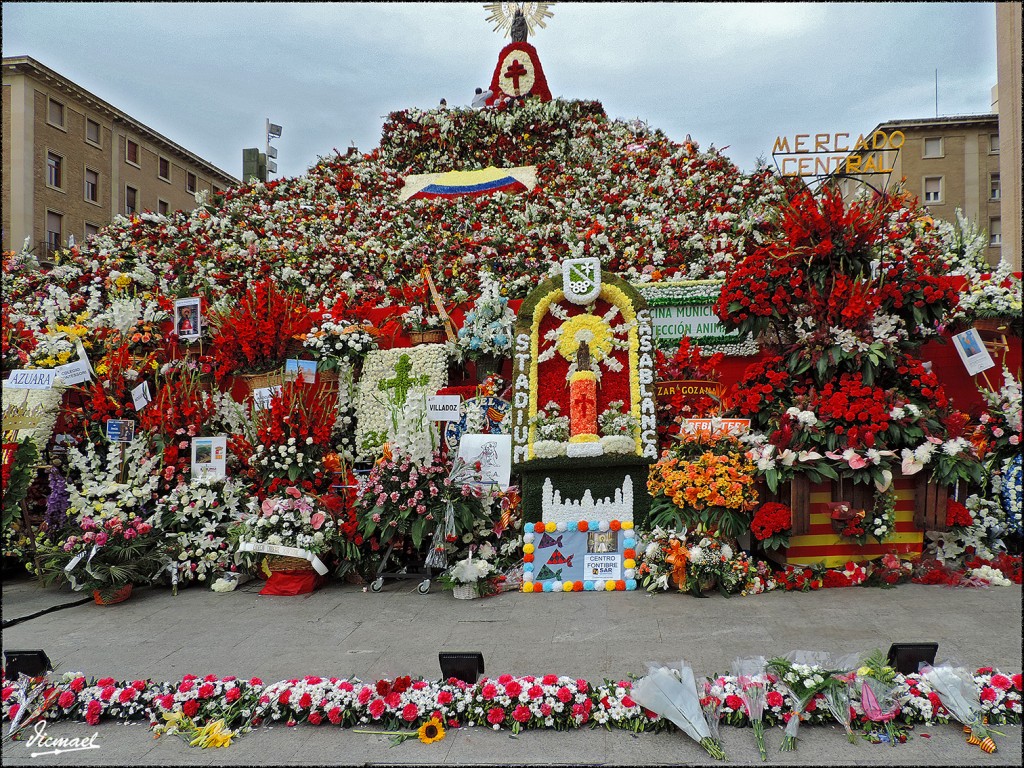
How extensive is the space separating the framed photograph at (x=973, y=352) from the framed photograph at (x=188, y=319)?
8208 millimetres

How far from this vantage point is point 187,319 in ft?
27.4

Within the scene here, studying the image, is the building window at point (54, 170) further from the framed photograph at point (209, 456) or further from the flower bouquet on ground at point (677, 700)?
the flower bouquet on ground at point (677, 700)

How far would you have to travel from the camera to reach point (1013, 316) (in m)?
7.11

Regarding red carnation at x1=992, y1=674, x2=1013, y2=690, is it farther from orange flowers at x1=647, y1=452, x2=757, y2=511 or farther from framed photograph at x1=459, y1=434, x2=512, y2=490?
framed photograph at x1=459, y1=434, x2=512, y2=490

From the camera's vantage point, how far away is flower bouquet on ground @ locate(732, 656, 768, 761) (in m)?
3.34

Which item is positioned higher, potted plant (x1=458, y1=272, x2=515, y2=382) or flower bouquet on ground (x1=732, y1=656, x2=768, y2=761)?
potted plant (x1=458, y1=272, x2=515, y2=382)

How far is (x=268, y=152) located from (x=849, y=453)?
1644 cm

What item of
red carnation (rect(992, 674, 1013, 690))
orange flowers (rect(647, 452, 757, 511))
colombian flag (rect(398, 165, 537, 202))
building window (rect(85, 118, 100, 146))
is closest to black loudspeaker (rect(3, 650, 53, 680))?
orange flowers (rect(647, 452, 757, 511))

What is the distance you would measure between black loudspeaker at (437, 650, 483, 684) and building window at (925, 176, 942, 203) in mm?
36833

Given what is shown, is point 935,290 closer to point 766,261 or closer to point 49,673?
point 766,261

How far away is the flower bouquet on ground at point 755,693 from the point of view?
3338 millimetres

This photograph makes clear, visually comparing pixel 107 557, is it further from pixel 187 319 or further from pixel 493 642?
pixel 493 642

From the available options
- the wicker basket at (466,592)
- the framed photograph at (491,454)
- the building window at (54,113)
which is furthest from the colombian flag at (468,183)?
the building window at (54,113)

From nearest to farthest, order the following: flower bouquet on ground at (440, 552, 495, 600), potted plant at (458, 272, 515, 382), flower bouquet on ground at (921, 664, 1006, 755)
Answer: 1. flower bouquet on ground at (921, 664, 1006, 755)
2. flower bouquet on ground at (440, 552, 495, 600)
3. potted plant at (458, 272, 515, 382)
